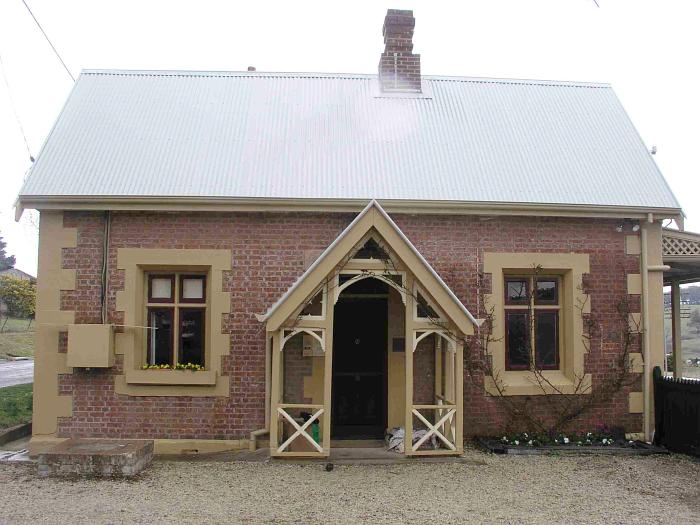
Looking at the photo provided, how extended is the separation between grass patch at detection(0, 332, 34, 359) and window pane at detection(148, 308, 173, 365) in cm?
2641

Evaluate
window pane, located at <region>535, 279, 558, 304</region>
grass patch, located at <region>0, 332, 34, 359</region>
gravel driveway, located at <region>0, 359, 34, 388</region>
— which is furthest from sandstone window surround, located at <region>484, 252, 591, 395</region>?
grass patch, located at <region>0, 332, 34, 359</region>

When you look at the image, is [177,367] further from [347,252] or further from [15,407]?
[15,407]

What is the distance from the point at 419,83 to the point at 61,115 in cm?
653

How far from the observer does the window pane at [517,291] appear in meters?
11.2

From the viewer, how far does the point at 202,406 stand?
10.4 meters

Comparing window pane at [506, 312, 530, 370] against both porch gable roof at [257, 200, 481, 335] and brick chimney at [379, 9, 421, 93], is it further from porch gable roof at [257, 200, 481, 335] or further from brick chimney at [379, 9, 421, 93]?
brick chimney at [379, 9, 421, 93]

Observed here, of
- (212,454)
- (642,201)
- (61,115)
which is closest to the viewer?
(212,454)

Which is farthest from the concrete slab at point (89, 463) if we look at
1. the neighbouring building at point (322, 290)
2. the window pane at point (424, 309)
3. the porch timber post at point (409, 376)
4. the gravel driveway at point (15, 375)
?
the gravel driveway at point (15, 375)

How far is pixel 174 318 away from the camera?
10773mm

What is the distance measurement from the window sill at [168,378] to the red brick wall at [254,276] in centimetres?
24

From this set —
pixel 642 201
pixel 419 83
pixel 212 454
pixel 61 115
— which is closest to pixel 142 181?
pixel 61 115

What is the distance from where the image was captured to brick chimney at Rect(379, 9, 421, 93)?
1373 centimetres

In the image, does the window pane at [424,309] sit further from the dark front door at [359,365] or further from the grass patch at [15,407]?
the grass patch at [15,407]

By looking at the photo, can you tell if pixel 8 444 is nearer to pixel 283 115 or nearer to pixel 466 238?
pixel 283 115
